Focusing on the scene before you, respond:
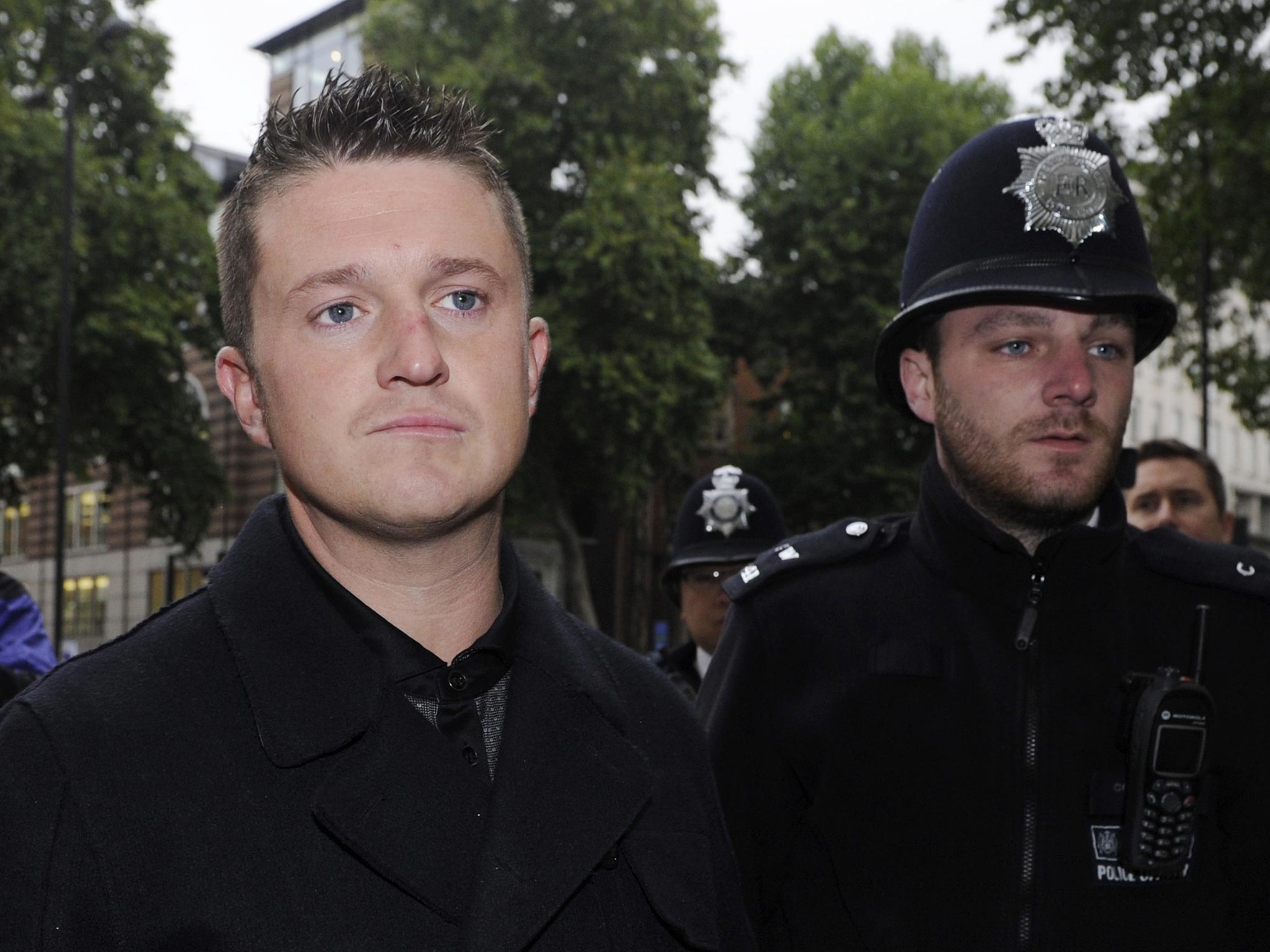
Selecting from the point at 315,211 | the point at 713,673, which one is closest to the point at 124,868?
the point at 315,211

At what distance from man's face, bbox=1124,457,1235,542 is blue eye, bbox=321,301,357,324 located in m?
6.36

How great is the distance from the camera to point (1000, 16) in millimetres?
16375

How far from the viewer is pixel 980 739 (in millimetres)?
3023

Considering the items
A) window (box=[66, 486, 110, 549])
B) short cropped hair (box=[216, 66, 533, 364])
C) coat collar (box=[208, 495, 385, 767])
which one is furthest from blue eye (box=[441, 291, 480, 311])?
window (box=[66, 486, 110, 549])

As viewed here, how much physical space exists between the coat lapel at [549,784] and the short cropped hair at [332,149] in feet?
1.82

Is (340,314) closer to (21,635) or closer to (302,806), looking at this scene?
(302,806)

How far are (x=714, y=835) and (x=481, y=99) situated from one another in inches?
1036

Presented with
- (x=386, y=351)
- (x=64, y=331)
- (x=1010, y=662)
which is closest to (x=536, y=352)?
(x=386, y=351)

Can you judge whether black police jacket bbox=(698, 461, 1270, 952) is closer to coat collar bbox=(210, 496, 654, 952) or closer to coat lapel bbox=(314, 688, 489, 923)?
coat collar bbox=(210, 496, 654, 952)

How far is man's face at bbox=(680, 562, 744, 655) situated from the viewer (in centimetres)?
752

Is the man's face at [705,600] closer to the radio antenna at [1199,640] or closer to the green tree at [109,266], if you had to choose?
the radio antenna at [1199,640]

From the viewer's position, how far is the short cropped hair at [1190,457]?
26.0ft

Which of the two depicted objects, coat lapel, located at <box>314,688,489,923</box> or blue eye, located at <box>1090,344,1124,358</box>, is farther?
blue eye, located at <box>1090,344,1124,358</box>

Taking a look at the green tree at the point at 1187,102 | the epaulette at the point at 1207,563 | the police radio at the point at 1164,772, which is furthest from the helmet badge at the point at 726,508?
the green tree at the point at 1187,102
